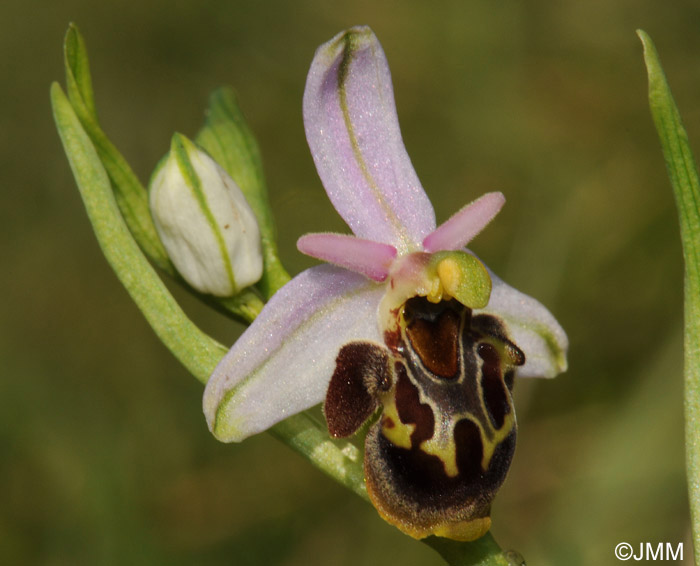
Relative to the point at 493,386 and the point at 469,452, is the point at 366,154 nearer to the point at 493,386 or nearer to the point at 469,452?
the point at 493,386

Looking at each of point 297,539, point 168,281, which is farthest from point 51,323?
point 297,539

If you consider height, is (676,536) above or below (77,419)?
below

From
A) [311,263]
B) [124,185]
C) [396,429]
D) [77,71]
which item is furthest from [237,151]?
[311,263]

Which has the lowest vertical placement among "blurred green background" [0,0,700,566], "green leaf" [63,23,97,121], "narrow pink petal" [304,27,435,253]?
"blurred green background" [0,0,700,566]

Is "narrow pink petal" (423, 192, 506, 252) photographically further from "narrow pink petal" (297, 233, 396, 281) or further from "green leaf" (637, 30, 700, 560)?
"green leaf" (637, 30, 700, 560)

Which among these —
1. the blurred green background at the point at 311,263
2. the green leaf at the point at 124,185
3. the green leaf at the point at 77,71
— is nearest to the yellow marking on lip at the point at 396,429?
the green leaf at the point at 124,185

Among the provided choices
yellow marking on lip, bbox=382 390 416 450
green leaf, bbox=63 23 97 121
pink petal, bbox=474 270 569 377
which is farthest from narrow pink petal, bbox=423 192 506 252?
green leaf, bbox=63 23 97 121

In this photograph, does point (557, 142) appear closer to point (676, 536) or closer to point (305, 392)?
point (676, 536)
